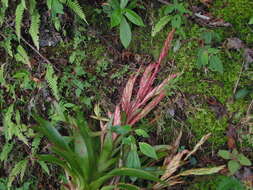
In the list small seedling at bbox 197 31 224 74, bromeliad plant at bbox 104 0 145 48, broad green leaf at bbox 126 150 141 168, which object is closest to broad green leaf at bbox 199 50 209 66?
small seedling at bbox 197 31 224 74

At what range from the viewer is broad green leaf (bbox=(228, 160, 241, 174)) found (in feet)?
9.27

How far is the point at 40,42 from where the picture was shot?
303cm

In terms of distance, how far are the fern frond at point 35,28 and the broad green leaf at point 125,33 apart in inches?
27.4

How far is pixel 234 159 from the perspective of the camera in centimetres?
288

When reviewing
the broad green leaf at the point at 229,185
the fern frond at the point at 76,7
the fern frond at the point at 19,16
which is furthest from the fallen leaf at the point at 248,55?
the fern frond at the point at 19,16

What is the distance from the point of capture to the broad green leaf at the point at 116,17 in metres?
2.73

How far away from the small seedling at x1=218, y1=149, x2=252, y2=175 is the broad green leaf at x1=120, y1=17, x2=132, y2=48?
3.98 feet

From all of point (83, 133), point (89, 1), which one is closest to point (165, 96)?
point (83, 133)

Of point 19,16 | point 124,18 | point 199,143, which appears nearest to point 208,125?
point 199,143

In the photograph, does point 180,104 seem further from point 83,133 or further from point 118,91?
point 83,133

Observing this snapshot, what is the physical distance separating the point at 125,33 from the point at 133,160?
1.04m

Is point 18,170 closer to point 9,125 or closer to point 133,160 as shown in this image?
point 9,125

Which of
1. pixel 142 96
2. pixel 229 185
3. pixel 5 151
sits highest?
pixel 142 96

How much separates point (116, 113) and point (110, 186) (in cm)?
58
